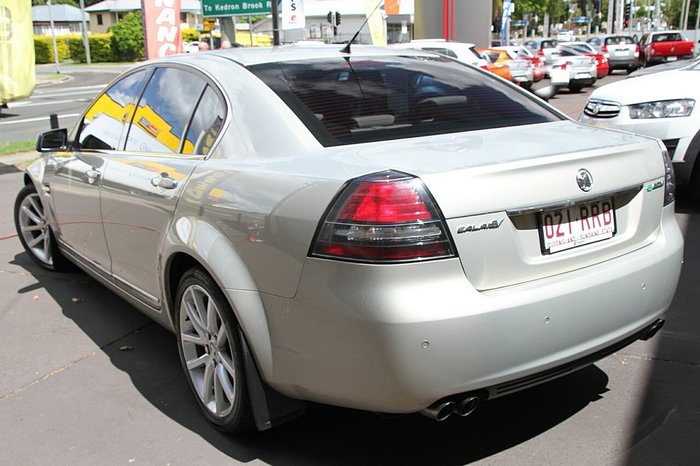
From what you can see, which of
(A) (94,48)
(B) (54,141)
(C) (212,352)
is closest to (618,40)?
(B) (54,141)

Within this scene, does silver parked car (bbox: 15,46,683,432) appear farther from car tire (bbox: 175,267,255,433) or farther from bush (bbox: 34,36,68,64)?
bush (bbox: 34,36,68,64)

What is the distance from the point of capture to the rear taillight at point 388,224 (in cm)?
240

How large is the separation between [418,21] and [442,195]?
28591 mm

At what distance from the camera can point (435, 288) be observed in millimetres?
2404

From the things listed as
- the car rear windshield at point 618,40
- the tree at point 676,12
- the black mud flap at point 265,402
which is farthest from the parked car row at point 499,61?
the tree at point 676,12

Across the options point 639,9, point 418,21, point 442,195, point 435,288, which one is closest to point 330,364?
point 435,288

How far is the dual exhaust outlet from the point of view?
252 centimetres

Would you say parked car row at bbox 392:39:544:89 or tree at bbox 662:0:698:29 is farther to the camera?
tree at bbox 662:0:698:29

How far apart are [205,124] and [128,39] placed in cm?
6041

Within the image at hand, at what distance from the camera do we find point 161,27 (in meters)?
13.5

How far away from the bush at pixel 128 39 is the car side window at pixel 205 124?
5960 cm

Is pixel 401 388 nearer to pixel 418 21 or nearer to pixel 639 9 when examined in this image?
pixel 418 21

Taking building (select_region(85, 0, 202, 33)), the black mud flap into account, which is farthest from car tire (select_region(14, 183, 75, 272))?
building (select_region(85, 0, 202, 33))

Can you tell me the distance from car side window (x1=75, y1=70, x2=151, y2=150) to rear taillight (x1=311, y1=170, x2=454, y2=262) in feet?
6.92
